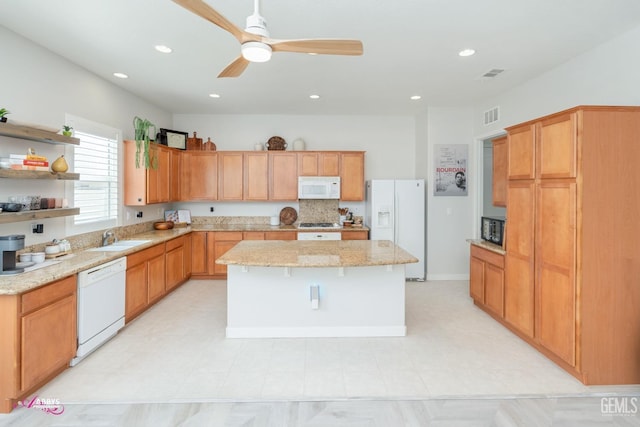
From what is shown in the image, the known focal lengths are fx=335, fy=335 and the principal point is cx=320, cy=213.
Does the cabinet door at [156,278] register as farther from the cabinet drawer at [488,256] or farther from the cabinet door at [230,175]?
the cabinet drawer at [488,256]

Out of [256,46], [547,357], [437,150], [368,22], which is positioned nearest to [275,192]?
[437,150]

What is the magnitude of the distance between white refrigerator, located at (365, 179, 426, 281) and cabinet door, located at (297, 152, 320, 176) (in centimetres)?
102

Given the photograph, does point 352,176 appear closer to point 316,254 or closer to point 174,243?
point 316,254

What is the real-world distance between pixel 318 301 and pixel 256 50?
233 cm

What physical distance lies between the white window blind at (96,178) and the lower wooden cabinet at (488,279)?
15.3ft

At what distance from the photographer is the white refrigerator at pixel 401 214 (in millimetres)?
5496

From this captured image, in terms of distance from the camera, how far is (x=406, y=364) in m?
2.88

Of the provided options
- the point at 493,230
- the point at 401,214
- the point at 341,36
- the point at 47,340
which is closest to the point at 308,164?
the point at 401,214

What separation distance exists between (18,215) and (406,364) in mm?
3383

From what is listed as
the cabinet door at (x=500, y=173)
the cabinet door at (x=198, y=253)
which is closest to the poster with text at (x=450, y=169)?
the cabinet door at (x=500, y=173)

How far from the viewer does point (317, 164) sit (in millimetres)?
5762

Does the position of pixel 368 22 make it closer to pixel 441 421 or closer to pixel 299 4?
pixel 299 4

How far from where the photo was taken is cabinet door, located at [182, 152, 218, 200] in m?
5.76

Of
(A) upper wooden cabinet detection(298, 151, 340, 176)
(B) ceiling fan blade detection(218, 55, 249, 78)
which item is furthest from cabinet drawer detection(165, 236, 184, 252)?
(B) ceiling fan blade detection(218, 55, 249, 78)
